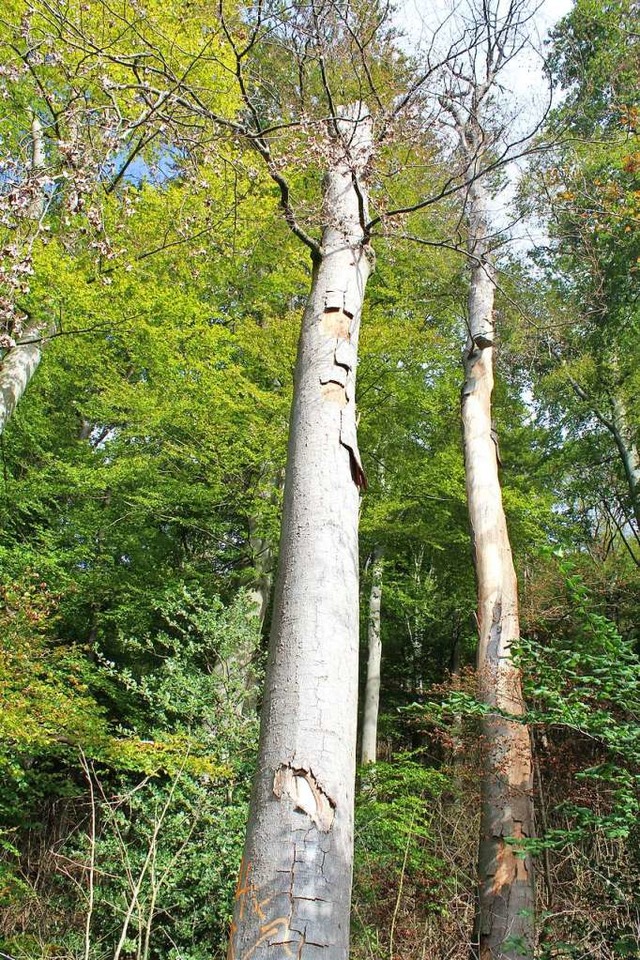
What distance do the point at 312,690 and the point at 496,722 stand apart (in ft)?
11.4

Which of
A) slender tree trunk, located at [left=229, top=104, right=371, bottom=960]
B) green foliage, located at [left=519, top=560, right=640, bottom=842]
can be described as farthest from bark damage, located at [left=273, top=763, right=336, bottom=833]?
green foliage, located at [left=519, top=560, right=640, bottom=842]

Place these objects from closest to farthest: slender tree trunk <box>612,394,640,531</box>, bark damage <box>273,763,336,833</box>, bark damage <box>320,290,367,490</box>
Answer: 1. bark damage <box>273,763,336,833</box>
2. bark damage <box>320,290,367,490</box>
3. slender tree trunk <box>612,394,640,531</box>

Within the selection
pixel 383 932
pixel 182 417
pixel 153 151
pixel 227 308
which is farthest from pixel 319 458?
pixel 227 308

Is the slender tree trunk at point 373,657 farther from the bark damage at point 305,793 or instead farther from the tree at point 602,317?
the bark damage at point 305,793

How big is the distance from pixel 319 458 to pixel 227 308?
10.4 meters

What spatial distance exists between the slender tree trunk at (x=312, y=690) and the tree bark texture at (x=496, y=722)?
1686mm

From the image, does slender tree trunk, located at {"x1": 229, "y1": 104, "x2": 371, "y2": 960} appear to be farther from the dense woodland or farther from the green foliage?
the green foliage

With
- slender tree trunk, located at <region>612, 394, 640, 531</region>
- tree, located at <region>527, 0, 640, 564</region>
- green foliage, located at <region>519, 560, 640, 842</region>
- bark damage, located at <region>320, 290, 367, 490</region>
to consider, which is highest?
tree, located at <region>527, 0, 640, 564</region>

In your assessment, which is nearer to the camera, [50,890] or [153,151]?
[50,890]

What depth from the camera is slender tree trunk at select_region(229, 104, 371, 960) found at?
1585 millimetres

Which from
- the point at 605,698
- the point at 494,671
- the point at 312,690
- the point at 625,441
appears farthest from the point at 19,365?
the point at 625,441

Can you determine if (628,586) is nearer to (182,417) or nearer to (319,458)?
(182,417)

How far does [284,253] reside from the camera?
34.5 ft

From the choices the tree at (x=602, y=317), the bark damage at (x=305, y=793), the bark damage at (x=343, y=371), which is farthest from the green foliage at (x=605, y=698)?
the tree at (x=602, y=317)
